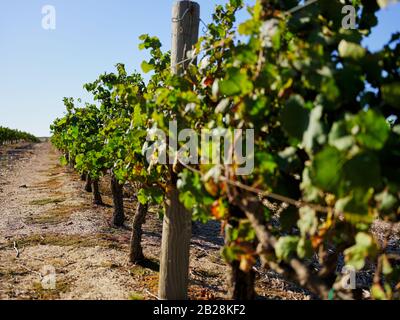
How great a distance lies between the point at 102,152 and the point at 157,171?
6.66 metres

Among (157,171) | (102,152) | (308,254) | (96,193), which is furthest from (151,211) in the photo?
(308,254)

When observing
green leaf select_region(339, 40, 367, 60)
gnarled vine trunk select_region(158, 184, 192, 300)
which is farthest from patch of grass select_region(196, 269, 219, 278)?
green leaf select_region(339, 40, 367, 60)

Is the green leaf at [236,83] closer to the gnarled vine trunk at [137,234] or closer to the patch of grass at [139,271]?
the patch of grass at [139,271]

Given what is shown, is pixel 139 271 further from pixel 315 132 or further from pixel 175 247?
pixel 315 132

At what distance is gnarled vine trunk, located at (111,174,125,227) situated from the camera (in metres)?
10.5

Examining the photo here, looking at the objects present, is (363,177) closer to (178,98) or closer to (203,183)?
(203,183)

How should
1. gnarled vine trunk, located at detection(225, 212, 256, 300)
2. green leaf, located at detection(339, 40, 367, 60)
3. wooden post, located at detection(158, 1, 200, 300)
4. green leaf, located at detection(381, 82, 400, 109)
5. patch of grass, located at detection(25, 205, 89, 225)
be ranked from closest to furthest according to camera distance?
green leaf, located at detection(381, 82, 400, 109)
green leaf, located at detection(339, 40, 367, 60)
gnarled vine trunk, located at detection(225, 212, 256, 300)
wooden post, located at detection(158, 1, 200, 300)
patch of grass, located at detection(25, 205, 89, 225)

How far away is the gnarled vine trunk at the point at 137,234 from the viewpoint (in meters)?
7.37

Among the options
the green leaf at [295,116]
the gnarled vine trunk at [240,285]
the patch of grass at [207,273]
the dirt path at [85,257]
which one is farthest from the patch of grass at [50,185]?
the green leaf at [295,116]

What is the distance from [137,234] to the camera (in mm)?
7414

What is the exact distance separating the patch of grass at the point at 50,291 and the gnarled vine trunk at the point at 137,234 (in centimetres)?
136

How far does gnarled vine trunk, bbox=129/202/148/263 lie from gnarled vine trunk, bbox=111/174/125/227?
317 centimetres

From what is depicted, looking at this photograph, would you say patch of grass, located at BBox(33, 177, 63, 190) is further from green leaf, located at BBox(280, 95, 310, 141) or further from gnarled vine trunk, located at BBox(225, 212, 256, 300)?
green leaf, located at BBox(280, 95, 310, 141)

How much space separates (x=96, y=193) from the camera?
44.9ft
